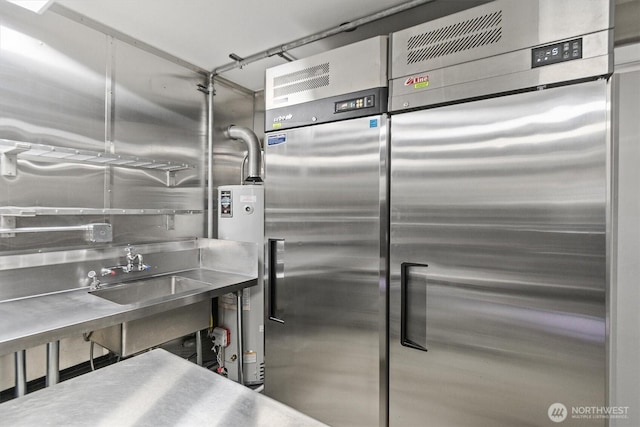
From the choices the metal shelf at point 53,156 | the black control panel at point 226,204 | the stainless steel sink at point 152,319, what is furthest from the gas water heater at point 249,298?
the metal shelf at point 53,156

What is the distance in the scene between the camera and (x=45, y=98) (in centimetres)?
190

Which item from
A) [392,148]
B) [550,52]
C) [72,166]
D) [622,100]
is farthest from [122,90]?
[622,100]

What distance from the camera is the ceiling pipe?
5.96ft

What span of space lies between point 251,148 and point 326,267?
154 cm

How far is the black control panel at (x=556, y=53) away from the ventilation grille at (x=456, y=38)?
183mm

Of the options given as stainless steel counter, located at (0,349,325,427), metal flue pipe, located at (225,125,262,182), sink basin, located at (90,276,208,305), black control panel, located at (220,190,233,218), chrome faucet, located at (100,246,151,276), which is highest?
metal flue pipe, located at (225,125,262,182)

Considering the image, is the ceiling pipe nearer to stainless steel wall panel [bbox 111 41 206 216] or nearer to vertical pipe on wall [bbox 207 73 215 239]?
vertical pipe on wall [bbox 207 73 215 239]

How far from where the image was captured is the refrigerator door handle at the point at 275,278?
2039 mm

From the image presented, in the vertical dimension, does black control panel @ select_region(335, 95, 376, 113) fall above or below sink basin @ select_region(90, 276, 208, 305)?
above

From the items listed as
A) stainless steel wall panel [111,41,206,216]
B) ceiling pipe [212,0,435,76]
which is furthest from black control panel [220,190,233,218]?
ceiling pipe [212,0,435,76]

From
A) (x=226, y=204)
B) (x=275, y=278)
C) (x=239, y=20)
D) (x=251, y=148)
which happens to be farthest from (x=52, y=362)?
(x=239, y=20)

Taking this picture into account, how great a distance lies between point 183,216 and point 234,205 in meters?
0.55

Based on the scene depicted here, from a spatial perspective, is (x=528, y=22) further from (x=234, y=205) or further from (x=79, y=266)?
(x=79, y=266)

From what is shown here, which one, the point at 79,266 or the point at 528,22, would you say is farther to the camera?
the point at 79,266
